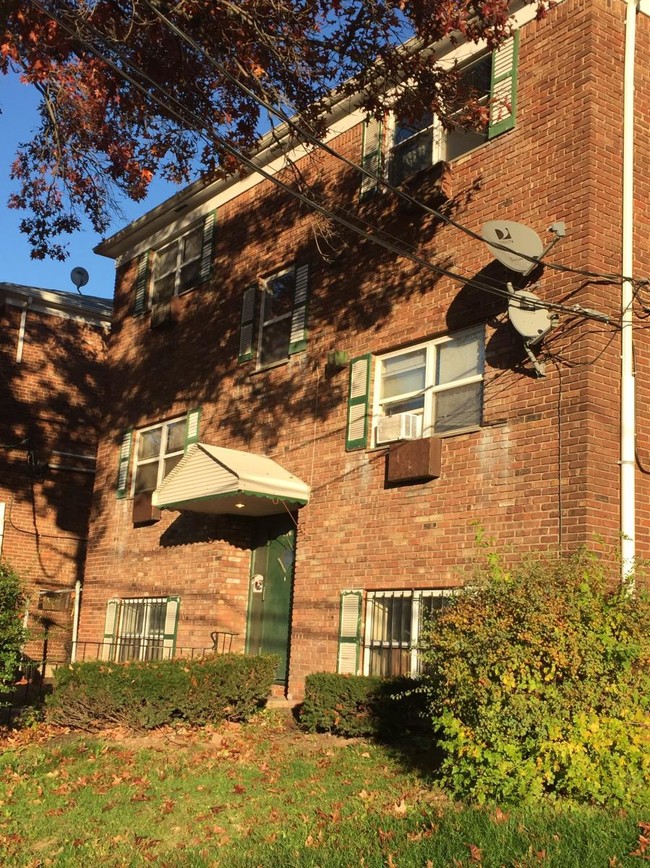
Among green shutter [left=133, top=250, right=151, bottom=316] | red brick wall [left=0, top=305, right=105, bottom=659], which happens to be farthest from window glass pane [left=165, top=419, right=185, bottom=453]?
red brick wall [left=0, top=305, right=105, bottom=659]

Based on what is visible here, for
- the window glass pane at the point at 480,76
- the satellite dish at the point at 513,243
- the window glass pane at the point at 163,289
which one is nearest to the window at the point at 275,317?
the window glass pane at the point at 163,289

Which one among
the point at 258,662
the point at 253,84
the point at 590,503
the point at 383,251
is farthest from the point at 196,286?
the point at 590,503

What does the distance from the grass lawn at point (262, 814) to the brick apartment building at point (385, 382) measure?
2177 millimetres

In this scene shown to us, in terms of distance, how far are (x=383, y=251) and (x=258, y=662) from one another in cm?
551

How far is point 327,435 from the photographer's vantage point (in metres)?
13.1

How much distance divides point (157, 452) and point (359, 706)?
7.56 meters

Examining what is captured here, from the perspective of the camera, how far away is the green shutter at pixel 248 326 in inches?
590

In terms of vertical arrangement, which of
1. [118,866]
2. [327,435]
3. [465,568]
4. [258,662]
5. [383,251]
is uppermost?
[383,251]

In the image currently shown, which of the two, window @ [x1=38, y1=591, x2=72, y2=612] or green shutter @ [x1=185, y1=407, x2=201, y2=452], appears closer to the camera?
green shutter @ [x1=185, y1=407, x2=201, y2=452]

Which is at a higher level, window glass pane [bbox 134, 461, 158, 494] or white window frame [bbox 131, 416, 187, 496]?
white window frame [bbox 131, 416, 187, 496]

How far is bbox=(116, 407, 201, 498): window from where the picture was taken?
1595cm

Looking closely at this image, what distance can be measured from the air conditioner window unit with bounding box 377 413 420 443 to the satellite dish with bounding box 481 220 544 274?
2.28m

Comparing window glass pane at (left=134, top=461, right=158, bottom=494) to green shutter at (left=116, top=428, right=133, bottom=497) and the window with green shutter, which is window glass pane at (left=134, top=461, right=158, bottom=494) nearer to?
green shutter at (left=116, top=428, right=133, bottom=497)

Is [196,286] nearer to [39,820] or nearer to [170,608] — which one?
[170,608]
